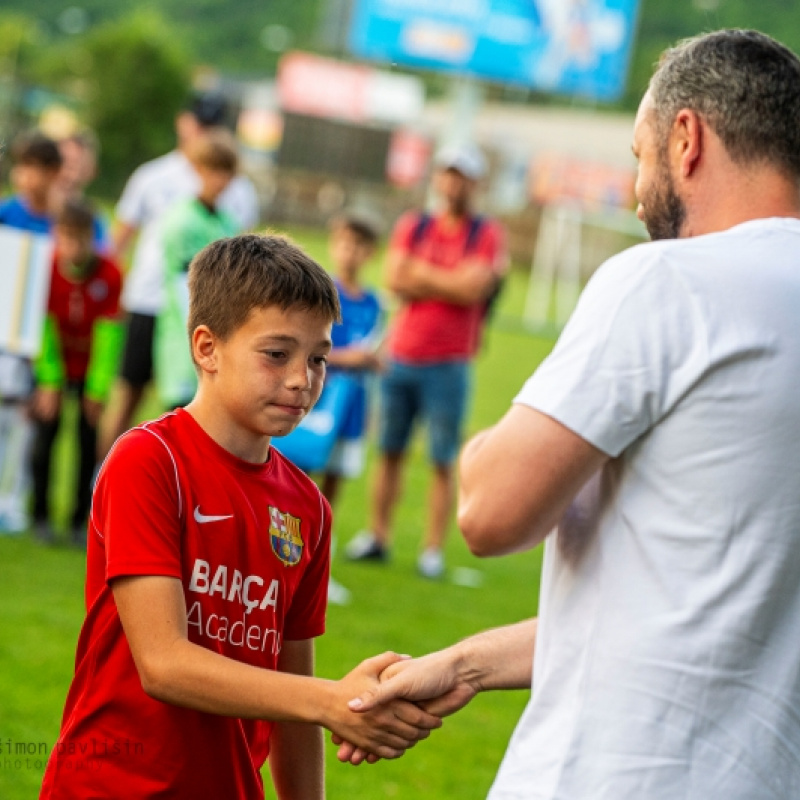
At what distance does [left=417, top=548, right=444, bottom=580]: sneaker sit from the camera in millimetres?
8039

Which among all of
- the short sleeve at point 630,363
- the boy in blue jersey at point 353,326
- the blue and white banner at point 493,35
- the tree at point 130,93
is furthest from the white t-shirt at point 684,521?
the tree at point 130,93

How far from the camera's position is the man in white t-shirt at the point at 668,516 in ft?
6.09

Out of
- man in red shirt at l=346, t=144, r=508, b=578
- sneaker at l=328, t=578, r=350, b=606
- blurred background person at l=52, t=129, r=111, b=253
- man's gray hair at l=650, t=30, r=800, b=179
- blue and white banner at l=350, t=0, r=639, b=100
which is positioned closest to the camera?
man's gray hair at l=650, t=30, r=800, b=179

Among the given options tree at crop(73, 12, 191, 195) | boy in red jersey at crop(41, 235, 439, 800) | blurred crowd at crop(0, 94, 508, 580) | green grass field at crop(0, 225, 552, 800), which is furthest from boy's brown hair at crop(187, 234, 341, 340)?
tree at crop(73, 12, 191, 195)

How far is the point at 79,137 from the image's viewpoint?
1055 centimetres

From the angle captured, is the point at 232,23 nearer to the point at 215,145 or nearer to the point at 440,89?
the point at 440,89

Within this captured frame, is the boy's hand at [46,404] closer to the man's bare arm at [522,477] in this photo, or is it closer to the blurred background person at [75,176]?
the blurred background person at [75,176]

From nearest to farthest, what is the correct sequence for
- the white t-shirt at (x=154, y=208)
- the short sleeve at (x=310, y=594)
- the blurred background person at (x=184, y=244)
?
the short sleeve at (x=310, y=594)
the blurred background person at (x=184, y=244)
the white t-shirt at (x=154, y=208)

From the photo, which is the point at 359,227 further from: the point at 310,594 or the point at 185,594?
the point at 185,594

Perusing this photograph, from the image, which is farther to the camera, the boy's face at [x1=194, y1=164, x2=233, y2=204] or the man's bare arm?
the boy's face at [x1=194, y1=164, x2=233, y2=204]

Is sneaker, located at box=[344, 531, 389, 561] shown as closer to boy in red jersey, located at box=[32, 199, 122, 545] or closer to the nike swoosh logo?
boy in red jersey, located at box=[32, 199, 122, 545]

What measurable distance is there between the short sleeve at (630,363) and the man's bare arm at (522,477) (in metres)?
0.03

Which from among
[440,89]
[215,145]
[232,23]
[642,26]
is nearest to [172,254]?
[215,145]

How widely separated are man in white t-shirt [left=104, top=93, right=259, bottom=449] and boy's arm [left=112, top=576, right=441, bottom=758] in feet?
18.0
